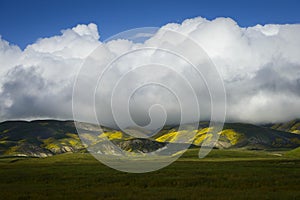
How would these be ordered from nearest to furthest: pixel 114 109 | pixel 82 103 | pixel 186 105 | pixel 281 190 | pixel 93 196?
pixel 93 196
pixel 281 190
pixel 114 109
pixel 82 103
pixel 186 105

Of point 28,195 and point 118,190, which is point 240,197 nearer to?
point 118,190

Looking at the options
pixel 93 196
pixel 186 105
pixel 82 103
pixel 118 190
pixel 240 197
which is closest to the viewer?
pixel 240 197

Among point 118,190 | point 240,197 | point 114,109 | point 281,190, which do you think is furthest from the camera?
point 114,109

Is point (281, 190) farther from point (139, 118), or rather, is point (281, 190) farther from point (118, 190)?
point (139, 118)

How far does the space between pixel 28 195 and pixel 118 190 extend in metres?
10.6

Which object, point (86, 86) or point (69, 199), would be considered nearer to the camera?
point (69, 199)

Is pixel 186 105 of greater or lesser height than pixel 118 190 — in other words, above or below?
above

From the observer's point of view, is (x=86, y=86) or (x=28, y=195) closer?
Result: (x=28, y=195)

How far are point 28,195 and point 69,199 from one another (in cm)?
636

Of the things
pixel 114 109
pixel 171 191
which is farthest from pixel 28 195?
pixel 114 109

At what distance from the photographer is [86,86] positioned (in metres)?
62.3

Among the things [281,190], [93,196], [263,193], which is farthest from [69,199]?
[281,190]

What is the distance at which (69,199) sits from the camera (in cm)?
3797

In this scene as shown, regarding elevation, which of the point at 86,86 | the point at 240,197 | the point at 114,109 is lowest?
the point at 240,197
